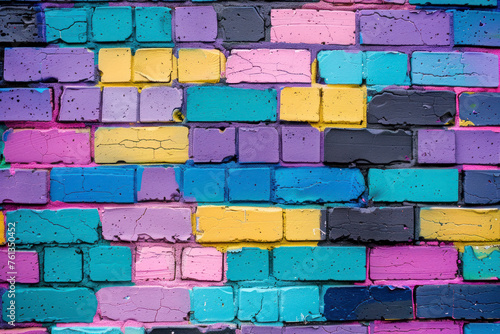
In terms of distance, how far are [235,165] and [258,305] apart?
397 mm

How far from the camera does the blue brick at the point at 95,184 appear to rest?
0.91 m

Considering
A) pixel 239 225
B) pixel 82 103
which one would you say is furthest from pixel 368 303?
pixel 82 103

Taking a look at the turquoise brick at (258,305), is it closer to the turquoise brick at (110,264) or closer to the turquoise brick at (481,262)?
the turquoise brick at (110,264)

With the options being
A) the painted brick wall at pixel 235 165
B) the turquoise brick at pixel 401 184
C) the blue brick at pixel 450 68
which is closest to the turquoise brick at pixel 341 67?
the painted brick wall at pixel 235 165

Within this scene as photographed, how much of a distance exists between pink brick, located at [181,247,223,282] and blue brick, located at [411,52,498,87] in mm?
756

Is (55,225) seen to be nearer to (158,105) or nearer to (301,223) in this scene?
(158,105)

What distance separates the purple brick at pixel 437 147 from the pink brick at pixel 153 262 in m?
0.76

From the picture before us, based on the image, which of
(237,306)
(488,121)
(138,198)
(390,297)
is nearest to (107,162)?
(138,198)

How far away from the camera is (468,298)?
3.08 feet

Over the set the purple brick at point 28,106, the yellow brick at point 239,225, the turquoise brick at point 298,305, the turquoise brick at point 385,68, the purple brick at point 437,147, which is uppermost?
the turquoise brick at point 385,68

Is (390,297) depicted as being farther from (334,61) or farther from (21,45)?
(21,45)

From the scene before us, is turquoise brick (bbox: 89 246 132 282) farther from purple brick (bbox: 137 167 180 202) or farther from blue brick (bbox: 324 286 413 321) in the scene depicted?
blue brick (bbox: 324 286 413 321)

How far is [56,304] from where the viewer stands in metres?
0.92

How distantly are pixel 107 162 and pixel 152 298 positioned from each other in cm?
40
